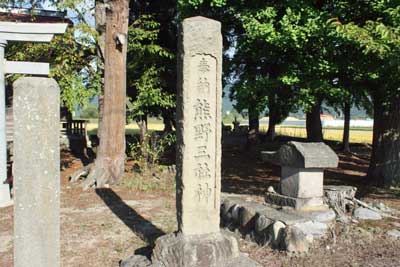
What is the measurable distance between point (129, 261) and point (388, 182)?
766 centimetres

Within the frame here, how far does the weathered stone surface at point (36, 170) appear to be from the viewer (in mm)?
2805

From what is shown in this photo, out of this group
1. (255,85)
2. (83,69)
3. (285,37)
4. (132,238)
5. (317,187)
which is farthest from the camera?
(83,69)

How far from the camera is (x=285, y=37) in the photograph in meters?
8.00

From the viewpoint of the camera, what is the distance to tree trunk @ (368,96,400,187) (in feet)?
32.0

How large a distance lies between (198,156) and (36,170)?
7.01ft

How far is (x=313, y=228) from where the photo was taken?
573 centimetres

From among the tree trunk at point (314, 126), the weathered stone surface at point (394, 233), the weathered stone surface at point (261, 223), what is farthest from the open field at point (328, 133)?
the weathered stone surface at point (394, 233)

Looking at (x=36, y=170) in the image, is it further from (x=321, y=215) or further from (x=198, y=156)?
(x=321, y=215)

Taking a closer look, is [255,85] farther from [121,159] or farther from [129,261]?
[129,261]

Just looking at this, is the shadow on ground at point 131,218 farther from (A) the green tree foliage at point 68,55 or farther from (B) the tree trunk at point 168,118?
(B) the tree trunk at point 168,118

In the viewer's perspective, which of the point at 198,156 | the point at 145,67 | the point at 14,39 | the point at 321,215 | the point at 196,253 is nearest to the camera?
the point at 196,253

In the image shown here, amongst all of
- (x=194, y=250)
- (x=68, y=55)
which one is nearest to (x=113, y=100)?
(x=68, y=55)

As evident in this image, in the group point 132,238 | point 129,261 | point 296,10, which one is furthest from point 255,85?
point 129,261

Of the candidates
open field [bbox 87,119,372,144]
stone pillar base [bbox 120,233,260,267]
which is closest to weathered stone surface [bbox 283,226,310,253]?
stone pillar base [bbox 120,233,260,267]
